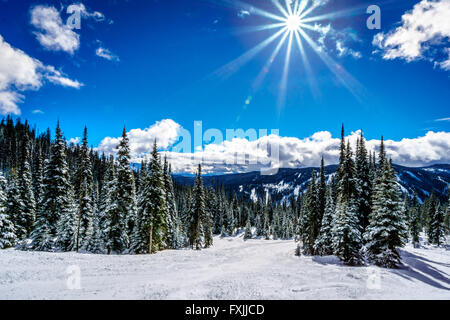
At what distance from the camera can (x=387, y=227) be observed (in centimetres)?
2319

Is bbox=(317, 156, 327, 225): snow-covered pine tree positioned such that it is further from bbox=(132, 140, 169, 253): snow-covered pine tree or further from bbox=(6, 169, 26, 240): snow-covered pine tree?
bbox=(6, 169, 26, 240): snow-covered pine tree

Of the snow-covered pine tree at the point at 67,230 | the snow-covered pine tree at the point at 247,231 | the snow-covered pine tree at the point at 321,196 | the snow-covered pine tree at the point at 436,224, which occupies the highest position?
the snow-covered pine tree at the point at 321,196

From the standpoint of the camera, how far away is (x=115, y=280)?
13727 mm

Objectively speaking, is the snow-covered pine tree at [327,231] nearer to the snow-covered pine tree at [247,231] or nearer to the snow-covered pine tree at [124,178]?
the snow-covered pine tree at [124,178]

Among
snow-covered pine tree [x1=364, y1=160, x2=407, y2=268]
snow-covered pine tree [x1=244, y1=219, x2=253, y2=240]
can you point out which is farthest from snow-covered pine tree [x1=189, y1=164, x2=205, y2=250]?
snow-covered pine tree [x1=244, y1=219, x2=253, y2=240]

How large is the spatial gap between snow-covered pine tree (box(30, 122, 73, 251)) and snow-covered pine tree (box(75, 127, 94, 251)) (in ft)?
6.00

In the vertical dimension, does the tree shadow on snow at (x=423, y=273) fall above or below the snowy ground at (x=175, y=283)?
below

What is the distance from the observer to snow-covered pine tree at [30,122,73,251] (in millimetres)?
28453

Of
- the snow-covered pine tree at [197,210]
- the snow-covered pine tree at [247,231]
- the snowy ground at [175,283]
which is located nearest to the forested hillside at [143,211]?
the snowy ground at [175,283]

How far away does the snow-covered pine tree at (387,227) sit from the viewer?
2294 cm

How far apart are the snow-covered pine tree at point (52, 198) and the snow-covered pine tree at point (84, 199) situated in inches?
72.0

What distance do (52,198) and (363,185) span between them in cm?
4176

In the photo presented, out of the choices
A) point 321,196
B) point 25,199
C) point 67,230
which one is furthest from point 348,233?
point 25,199
